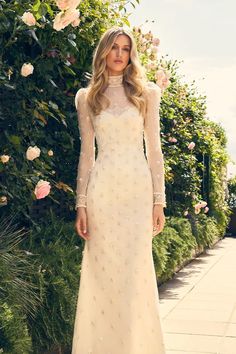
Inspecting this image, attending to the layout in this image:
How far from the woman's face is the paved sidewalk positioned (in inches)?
83.6

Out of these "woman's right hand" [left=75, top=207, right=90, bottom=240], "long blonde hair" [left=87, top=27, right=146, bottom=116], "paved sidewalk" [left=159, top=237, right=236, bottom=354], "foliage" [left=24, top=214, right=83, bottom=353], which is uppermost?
"long blonde hair" [left=87, top=27, right=146, bottom=116]

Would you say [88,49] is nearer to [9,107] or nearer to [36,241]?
[9,107]

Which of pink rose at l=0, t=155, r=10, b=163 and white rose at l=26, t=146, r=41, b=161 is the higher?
white rose at l=26, t=146, r=41, b=161

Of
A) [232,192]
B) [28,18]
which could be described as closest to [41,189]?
[28,18]

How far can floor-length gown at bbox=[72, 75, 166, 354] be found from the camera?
3861mm

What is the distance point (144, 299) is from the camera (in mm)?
3893

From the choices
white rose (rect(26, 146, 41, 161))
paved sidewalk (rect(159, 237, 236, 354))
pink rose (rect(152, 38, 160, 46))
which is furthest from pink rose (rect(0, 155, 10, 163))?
pink rose (rect(152, 38, 160, 46))

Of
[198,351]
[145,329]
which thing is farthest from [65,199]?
[145,329]

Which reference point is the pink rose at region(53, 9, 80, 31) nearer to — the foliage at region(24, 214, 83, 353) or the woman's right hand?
the woman's right hand

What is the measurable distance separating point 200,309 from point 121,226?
285 centimetres

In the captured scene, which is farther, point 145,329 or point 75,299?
point 75,299

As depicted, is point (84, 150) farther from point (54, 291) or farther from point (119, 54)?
point (54, 291)

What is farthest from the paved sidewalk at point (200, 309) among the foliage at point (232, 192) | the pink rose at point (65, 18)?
the foliage at point (232, 192)

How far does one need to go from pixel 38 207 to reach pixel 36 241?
22.2 inches
